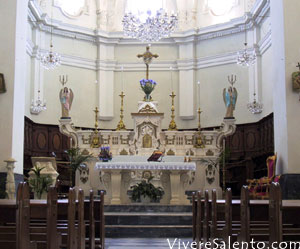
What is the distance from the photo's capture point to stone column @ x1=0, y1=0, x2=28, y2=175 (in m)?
12.3

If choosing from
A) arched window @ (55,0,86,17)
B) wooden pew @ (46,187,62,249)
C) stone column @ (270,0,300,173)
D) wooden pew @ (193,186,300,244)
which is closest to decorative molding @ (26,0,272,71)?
arched window @ (55,0,86,17)

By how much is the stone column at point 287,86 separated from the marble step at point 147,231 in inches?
112

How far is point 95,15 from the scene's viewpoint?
22641 mm

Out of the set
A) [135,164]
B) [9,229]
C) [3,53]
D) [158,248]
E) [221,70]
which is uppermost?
[221,70]

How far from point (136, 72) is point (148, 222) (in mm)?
11911

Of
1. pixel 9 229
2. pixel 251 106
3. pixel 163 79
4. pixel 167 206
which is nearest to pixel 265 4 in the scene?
pixel 251 106

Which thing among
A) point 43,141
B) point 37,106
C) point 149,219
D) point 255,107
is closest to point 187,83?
point 255,107

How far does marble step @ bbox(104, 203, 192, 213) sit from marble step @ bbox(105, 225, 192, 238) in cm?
151

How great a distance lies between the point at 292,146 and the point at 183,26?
11.4 meters

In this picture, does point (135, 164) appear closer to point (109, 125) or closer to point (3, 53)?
point (3, 53)

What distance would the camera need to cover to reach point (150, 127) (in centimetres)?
1524

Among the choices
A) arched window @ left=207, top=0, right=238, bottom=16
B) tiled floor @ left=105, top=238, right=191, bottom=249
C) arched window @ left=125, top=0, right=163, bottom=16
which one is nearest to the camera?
tiled floor @ left=105, top=238, right=191, bottom=249

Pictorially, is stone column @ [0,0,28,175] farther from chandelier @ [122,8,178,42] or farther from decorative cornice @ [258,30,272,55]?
decorative cornice @ [258,30,272,55]

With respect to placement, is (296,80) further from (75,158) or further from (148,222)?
(75,158)
